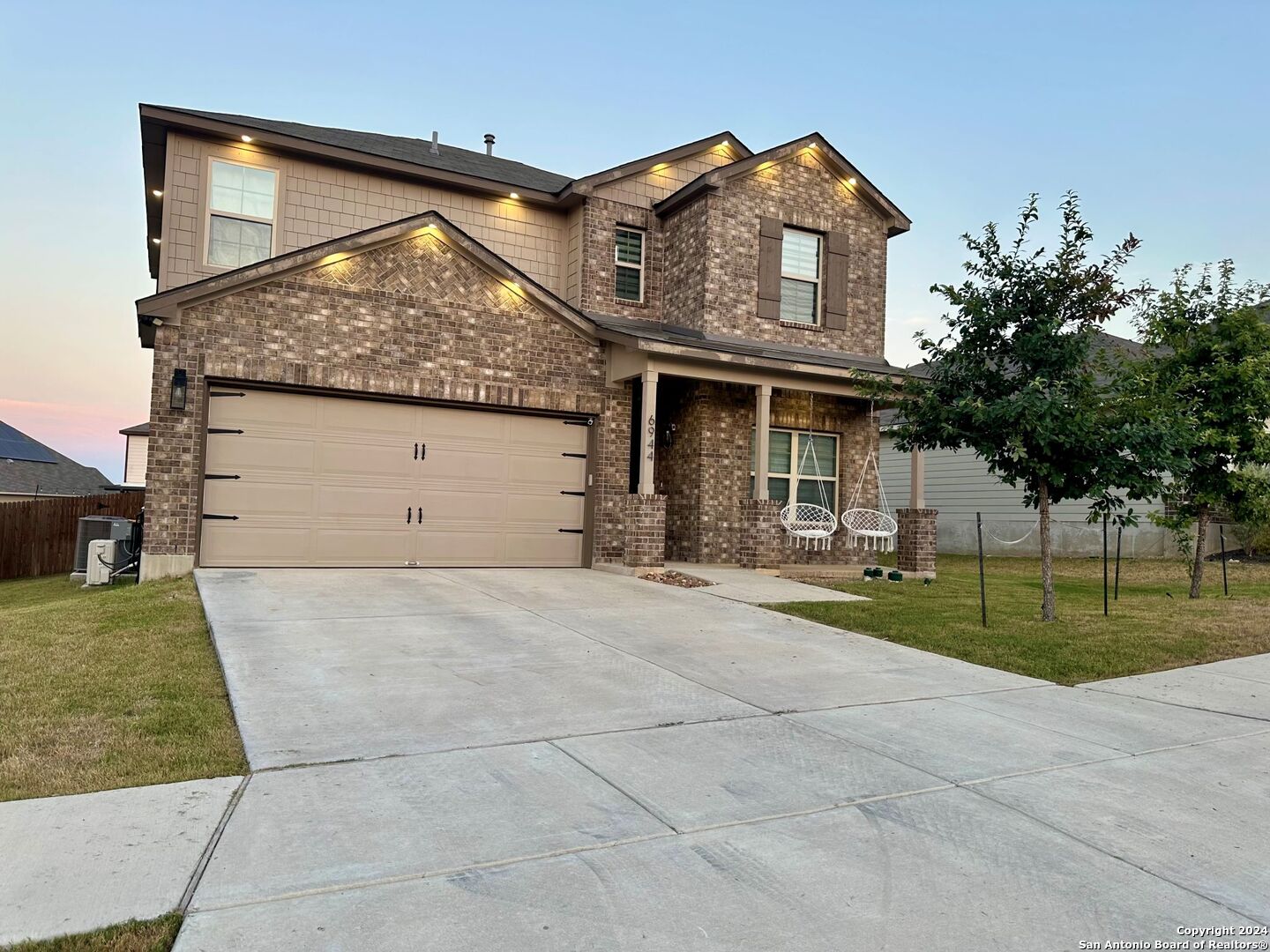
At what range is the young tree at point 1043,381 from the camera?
833 cm

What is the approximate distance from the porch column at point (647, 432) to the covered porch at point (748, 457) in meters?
0.02

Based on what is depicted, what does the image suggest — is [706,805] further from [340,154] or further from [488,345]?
[340,154]

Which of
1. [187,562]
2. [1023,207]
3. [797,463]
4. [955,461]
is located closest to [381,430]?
[187,562]

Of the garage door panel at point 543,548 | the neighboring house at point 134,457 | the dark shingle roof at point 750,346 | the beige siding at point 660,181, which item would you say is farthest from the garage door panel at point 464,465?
the neighboring house at point 134,457

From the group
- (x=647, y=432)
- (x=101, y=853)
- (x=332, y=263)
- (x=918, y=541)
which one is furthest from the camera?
(x=918, y=541)

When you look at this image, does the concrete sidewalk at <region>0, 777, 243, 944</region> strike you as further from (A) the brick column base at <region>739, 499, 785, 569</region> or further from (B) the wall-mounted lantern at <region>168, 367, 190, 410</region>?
(A) the brick column base at <region>739, 499, 785, 569</region>

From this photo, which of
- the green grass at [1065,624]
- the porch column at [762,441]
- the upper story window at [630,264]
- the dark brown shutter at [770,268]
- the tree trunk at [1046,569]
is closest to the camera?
the green grass at [1065,624]

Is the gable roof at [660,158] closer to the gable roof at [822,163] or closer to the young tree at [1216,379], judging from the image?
the gable roof at [822,163]

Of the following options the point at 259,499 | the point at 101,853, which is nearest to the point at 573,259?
the point at 259,499

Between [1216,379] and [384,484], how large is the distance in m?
11.6

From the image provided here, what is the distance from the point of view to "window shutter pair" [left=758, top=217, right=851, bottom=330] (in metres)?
14.4

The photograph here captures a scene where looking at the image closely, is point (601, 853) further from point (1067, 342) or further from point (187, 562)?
point (187, 562)

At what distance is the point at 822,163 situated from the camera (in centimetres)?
1512

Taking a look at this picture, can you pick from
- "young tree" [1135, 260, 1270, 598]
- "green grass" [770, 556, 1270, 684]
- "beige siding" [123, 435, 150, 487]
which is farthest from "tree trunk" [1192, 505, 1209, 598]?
"beige siding" [123, 435, 150, 487]
